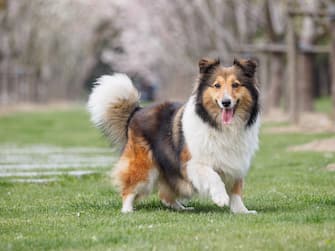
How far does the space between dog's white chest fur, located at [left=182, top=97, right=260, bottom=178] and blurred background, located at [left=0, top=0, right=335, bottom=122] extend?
16.4 ft

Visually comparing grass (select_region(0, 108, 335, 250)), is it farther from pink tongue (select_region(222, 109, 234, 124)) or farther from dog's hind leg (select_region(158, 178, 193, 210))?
pink tongue (select_region(222, 109, 234, 124))

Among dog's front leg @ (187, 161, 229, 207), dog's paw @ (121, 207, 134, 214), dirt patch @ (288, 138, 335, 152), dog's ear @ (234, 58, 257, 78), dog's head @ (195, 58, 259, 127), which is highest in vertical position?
dog's ear @ (234, 58, 257, 78)

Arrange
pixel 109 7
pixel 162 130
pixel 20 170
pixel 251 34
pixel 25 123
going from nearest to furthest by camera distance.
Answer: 1. pixel 162 130
2. pixel 20 170
3. pixel 25 123
4. pixel 251 34
5. pixel 109 7

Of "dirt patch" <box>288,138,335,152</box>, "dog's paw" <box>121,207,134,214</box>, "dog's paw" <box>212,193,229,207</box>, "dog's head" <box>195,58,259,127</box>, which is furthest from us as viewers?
"dirt patch" <box>288,138,335,152</box>

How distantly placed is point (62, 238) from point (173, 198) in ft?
8.42

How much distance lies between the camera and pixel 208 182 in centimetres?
862

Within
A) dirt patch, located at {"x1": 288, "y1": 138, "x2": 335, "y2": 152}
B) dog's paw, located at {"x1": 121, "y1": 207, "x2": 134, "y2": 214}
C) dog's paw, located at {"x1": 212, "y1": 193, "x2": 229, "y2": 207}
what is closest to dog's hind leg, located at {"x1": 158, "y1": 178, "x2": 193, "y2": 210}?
dog's paw, located at {"x1": 121, "y1": 207, "x2": 134, "y2": 214}

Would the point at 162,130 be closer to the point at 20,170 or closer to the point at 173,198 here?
the point at 173,198

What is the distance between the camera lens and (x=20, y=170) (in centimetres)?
1446

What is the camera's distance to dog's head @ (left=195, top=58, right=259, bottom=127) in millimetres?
8672

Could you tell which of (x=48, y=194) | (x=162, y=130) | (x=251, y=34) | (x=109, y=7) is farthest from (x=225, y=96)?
(x=109, y=7)

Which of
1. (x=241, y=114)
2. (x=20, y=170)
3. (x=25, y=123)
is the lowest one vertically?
(x=25, y=123)

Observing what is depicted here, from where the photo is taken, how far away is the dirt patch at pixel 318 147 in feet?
54.4

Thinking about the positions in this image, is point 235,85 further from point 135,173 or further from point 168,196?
point 168,196
